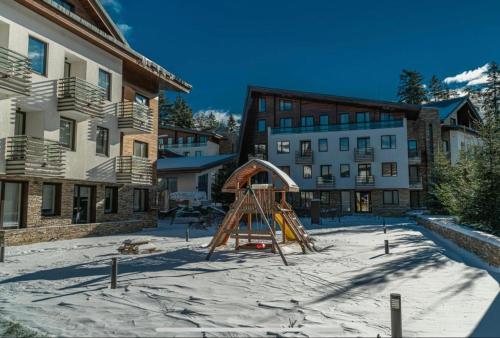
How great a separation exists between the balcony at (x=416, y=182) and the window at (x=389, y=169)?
12.1 ft

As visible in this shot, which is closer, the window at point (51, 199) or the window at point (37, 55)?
the window at point (37, 55)

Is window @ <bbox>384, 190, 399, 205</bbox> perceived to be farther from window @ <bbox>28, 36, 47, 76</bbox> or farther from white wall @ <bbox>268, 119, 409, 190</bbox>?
window @ <bbox>28, 36, 47, 76</bbox>

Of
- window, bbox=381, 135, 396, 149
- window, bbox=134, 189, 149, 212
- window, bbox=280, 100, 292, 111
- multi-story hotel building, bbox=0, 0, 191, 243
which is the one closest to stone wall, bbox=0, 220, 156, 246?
multi-story hotel building, bbox=0, 0, 191, 243

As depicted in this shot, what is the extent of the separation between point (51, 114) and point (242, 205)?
36.4ft

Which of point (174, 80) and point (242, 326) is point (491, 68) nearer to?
point (174, 80)

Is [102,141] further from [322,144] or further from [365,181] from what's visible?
[365,181]

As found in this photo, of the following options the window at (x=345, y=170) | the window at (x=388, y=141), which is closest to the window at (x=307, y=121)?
the window at (x=345, y=170)

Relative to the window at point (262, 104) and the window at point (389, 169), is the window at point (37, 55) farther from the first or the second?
the window at point (389, 169)

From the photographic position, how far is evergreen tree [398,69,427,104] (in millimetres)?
76062

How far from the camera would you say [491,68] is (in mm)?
68938

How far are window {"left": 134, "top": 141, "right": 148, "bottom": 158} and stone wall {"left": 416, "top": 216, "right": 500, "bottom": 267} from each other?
1948 centimetres

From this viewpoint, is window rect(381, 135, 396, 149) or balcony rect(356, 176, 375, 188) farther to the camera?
window rect(381, 135, 396, 149)

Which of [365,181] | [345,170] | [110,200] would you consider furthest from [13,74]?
[365,181]

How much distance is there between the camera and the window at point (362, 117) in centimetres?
4535
